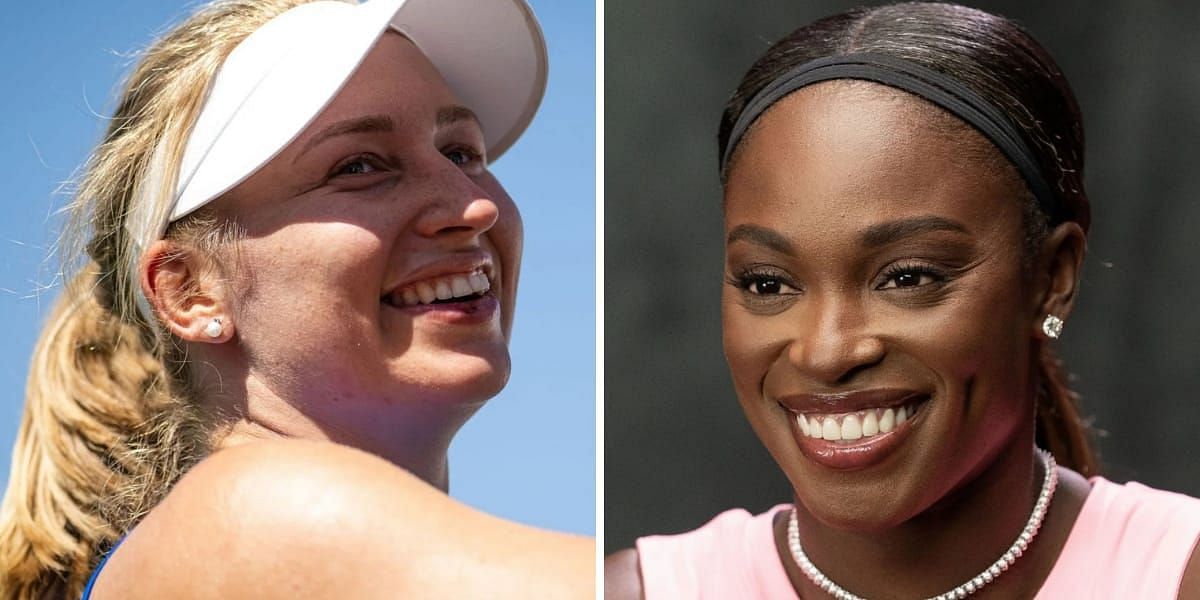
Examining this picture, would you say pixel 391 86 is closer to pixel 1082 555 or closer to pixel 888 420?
Result: pixel 888 420

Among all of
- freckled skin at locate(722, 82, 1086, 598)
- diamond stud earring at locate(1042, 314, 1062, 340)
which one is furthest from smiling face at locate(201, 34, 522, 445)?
diamond stud earring at locate(1042, 314, 1062, 340)

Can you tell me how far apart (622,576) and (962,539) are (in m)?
0.30

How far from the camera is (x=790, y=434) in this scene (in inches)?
43.1

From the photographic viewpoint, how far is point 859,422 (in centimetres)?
105

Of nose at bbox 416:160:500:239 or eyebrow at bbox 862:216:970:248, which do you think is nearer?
eyebrow at bbox 862:216:970:248

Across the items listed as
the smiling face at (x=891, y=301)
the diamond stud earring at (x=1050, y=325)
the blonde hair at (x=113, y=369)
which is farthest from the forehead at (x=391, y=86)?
the diamond stud earring at (x=1050, y=325)

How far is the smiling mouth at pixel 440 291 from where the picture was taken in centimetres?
116

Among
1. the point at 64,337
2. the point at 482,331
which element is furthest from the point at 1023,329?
the point at 64,337

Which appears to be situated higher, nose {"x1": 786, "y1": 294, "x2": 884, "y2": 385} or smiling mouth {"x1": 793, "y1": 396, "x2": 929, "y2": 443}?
nose {"x1": 786, "y1": 294, "x2": 884, "y2": 385}

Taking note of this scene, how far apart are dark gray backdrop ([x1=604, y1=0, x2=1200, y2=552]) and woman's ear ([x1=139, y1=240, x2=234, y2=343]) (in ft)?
1.11

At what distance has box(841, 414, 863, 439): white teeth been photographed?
3.45 ft

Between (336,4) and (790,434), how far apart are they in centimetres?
53

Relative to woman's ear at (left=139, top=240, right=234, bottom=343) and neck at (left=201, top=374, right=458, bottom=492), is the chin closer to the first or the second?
neck at (left=201, top=374, right=458, bottom=492)

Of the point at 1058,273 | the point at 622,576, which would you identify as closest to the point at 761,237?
the point at 1058,273
